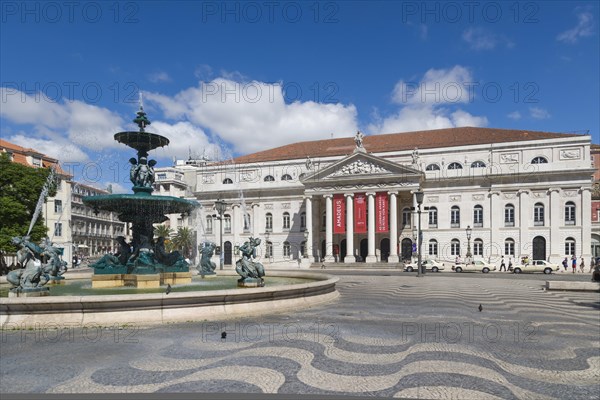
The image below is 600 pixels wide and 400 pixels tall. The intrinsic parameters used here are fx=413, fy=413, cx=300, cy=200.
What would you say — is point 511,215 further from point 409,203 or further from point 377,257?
point 377,257

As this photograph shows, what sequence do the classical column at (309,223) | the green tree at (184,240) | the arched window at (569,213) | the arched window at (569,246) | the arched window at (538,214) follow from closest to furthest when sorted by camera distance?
the arched window at (569,246) → the arched window at (569,213) → the arched window at (538,214) → the classical column at (309,223) → the green tree at (184,240)

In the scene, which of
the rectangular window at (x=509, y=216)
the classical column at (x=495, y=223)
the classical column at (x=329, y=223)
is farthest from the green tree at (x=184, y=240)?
the rectangular window at (x=509, y=216)

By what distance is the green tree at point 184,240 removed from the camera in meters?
62.2

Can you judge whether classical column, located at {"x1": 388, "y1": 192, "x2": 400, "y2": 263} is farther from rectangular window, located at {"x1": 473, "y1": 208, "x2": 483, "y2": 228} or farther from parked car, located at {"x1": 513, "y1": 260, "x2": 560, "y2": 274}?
parked car, located at {"x1": 513, "y1": 260, "x2": 560, "y2": 274}

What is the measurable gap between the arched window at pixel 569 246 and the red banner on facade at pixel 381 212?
17690mm

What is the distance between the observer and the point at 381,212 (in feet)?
147

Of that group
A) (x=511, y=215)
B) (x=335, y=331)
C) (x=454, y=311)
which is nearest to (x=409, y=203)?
(x=511, y=215)

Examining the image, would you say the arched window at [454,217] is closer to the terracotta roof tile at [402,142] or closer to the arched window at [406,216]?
the arched window at [406,216]

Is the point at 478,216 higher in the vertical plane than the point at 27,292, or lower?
higher

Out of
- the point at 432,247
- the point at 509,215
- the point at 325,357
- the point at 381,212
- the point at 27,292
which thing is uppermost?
the point at 381,212

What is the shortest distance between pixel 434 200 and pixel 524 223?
929cm

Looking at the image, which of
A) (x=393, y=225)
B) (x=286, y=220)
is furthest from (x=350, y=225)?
(x=286, y=220)

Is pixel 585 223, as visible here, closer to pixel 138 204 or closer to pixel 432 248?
pixel 432 248

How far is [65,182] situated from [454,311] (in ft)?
161
